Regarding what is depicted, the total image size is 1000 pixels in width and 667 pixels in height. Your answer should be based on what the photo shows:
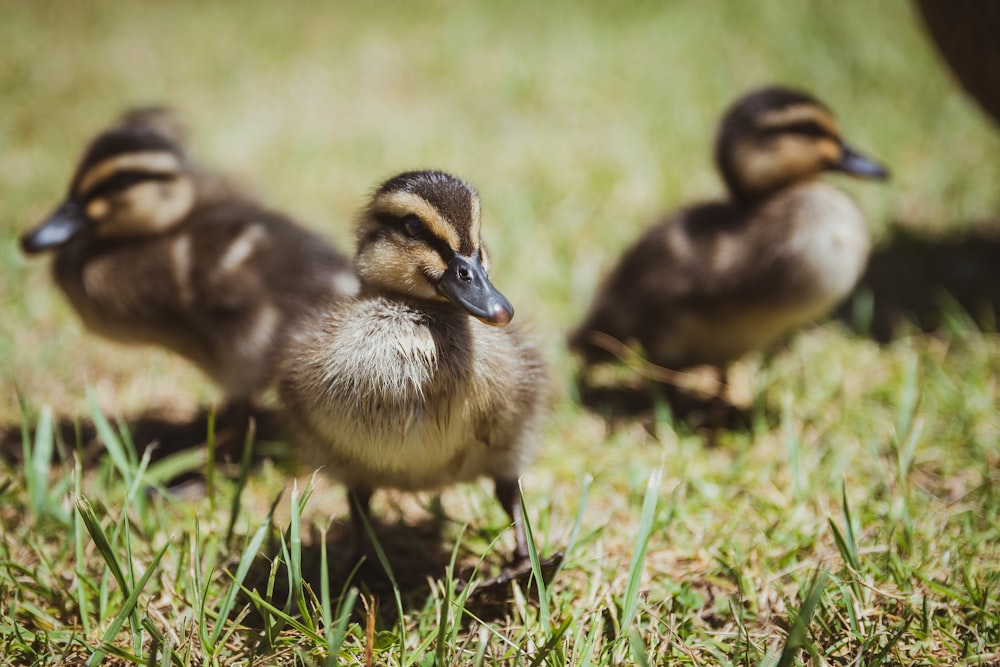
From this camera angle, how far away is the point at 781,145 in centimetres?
258

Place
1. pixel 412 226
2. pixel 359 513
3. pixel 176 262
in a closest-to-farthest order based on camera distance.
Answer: pixel 412 226 → pixel 359 513 → pixel 176 262

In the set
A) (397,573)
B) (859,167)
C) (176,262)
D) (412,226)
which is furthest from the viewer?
(859,167)

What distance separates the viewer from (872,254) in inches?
138

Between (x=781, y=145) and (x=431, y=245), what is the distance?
1.57m

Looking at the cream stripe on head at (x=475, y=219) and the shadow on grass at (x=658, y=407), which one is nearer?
the cream stripe on head at (x=475, y=219)

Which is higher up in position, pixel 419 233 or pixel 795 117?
pixel 795 117

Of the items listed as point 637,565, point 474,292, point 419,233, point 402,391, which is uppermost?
point 419,233

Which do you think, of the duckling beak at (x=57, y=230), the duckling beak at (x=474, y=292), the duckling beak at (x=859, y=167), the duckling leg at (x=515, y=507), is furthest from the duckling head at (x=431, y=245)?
the duckling beak at (x=859, y=167)

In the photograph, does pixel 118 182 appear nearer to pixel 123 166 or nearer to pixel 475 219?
pixel 123 166

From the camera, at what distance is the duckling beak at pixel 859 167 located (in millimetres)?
2639

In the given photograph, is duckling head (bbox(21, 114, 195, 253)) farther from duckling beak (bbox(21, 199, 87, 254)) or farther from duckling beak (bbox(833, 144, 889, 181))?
duckling beak (bbox(833, 144, 889, 181))

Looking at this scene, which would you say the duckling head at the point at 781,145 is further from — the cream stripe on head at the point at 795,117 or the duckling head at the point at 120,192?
the duckling head at the point at 120,192

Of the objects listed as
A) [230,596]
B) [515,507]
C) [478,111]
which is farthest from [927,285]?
[230,596]

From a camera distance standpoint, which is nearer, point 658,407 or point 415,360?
point 415,360
